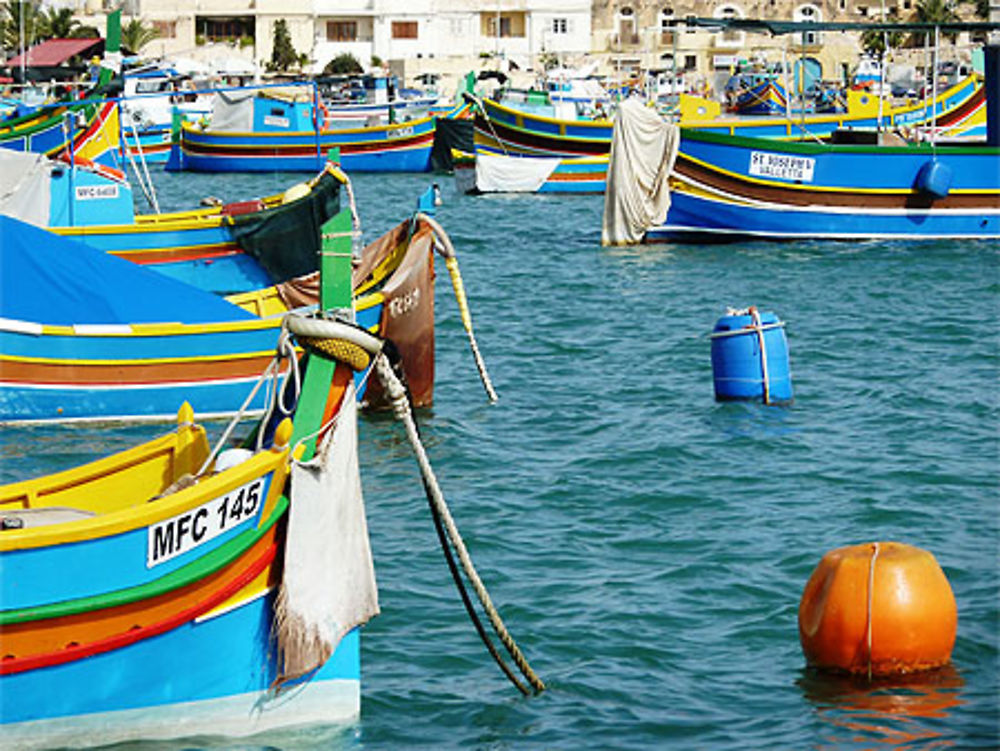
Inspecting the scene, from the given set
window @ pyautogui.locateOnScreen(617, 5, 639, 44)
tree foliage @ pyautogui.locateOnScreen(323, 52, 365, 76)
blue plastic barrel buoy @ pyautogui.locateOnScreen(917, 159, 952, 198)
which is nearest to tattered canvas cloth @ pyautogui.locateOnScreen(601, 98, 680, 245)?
blue plastic barrel buoy @ pyautogui.locateOnScreen(917, 159, 952, 198)

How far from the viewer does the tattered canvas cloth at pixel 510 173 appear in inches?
1617

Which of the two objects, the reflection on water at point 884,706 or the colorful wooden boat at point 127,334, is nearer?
the reflection on water at point 884,706

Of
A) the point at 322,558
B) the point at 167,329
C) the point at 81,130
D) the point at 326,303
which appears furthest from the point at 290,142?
the point at 322,558

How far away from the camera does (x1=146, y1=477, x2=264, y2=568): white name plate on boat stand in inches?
322

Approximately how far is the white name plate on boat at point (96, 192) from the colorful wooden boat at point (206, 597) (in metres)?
13.2

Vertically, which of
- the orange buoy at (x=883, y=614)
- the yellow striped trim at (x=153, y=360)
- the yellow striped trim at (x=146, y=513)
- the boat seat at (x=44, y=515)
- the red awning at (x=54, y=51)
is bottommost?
the orange buoy at (x=883, y=614)

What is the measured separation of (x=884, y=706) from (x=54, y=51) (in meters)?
76.5

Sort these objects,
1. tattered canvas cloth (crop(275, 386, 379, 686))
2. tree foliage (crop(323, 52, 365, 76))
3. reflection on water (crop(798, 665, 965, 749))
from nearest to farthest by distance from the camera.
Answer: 1. tattered canvas cloth (crop(275, 386, 379, 686))
2. reflection on water (crop(798, 665, 965, 749))
3. tree foliage (crop(323, 52, 365, 76))

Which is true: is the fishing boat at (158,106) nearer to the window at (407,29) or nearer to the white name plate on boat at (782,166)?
the white name plate on boat at (782,166)

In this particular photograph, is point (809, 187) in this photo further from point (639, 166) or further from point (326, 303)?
point (326, 303)

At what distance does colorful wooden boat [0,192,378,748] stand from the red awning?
72.5 m

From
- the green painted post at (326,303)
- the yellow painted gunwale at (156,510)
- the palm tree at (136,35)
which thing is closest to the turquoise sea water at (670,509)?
the yellow painted gunwale at (156,510)

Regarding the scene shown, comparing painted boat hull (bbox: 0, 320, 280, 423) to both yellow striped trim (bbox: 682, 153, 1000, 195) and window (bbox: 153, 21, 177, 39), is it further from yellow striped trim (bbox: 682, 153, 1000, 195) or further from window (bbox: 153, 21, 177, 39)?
window (bbox: 153, 21, 177, 39)

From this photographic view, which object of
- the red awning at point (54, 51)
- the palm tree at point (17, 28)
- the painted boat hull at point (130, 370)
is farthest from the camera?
the palm tree at point (17, 28)
